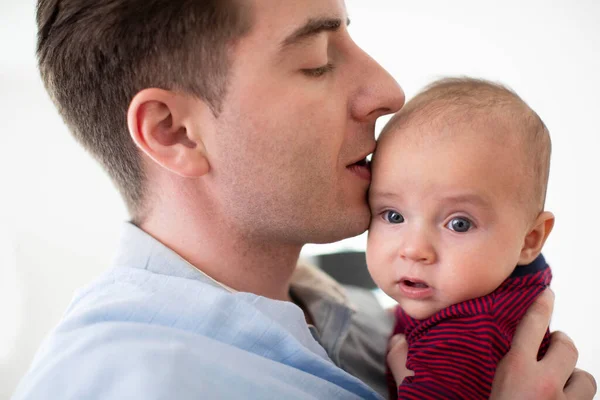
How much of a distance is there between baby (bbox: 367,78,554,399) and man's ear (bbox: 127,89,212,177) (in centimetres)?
38

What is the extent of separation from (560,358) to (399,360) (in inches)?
12.7

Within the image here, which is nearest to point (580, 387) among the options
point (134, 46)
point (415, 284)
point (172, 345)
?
point (415, 284)

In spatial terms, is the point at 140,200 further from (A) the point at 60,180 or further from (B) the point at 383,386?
(A) the point at 60,180

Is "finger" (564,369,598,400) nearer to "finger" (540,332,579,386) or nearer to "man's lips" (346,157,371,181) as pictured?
"finger" (540,332,579,386)

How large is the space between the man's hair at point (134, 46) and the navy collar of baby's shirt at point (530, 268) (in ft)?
2.24

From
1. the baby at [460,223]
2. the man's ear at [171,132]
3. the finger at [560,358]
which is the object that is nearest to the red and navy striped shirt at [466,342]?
the baby at [460,223]

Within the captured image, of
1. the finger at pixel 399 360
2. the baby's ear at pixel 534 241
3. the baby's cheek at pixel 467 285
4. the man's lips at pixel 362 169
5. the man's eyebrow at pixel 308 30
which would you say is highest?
the man's eyebrow at pixel 308 30

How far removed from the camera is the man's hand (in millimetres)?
1215

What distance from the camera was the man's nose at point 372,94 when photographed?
1362 millimetres

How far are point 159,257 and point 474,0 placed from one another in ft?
6.83

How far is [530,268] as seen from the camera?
1.35 meters

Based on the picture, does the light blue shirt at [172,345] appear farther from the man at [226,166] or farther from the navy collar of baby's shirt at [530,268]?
the navy collar of baby's shirt at [530,268]

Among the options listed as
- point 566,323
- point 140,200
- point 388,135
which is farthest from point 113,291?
point 566,323

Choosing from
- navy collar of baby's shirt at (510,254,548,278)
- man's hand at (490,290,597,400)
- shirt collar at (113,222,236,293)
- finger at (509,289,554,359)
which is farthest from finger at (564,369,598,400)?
shirt collar at (113,222,236,293)
